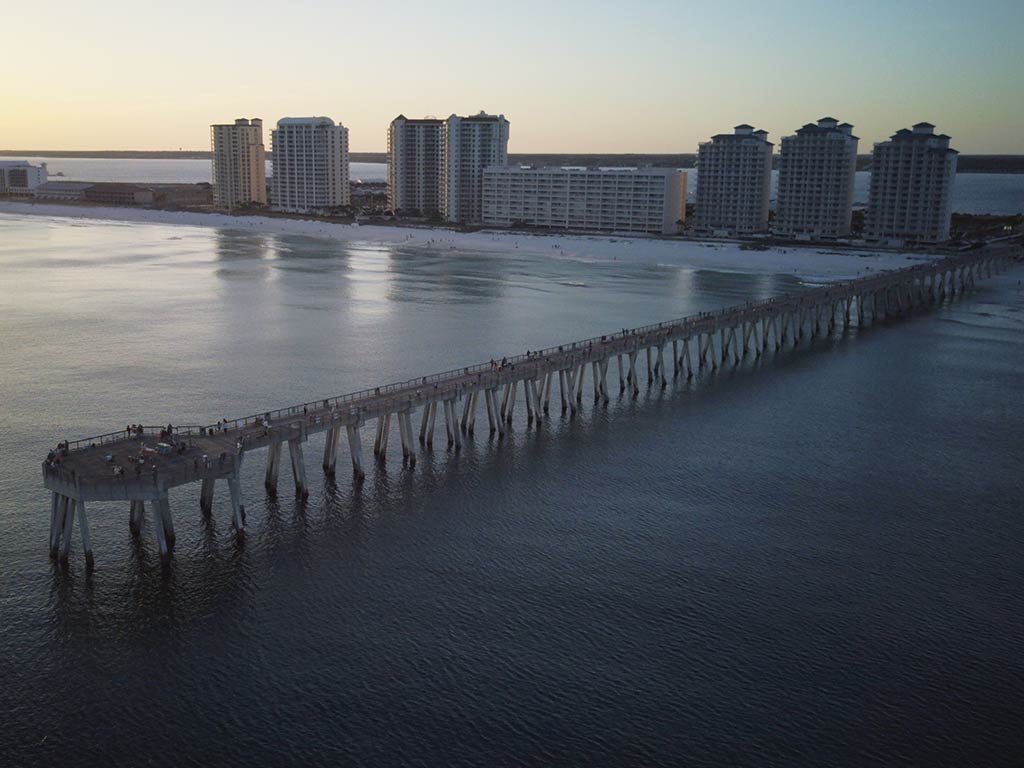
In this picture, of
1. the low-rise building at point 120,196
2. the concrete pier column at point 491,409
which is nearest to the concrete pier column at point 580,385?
the concrete pier column at point 491,409

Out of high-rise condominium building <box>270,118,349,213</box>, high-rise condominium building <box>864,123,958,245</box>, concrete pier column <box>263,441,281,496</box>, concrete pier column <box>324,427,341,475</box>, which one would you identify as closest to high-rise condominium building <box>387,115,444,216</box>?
high-rise condominium building <box>270,118,349,213</box>

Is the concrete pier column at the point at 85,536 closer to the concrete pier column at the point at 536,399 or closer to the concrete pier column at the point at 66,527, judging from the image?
the concrete pier column at the point at 66,527

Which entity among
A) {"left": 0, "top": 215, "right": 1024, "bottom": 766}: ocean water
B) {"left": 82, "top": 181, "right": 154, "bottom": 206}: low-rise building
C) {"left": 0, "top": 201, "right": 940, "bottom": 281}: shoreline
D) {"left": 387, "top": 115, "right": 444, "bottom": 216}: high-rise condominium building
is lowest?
{"left": 0, "top": 215, "right": 1024, "bottom": 766}: ocean water

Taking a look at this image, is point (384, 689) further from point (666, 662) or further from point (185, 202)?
point (185, 202)

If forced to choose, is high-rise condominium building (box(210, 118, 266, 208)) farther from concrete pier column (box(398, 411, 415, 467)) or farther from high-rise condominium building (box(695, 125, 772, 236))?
concrete pier column (box(398, 411, 415, 467))

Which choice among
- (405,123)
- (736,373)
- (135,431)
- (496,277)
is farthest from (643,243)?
(135,431)

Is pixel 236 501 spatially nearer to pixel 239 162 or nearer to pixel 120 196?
pixel 239 162
